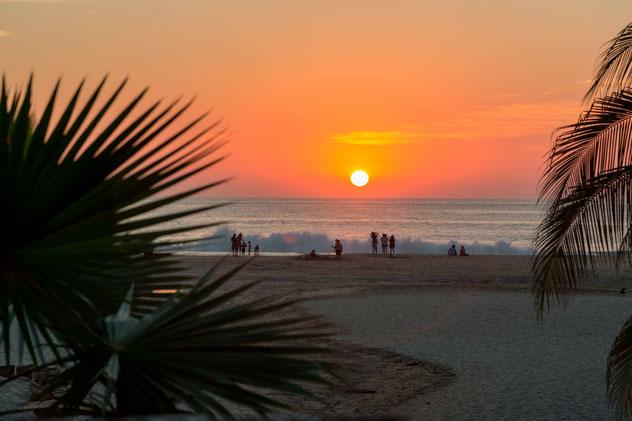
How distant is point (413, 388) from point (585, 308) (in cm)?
843

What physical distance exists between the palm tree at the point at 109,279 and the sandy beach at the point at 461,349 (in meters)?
0.36

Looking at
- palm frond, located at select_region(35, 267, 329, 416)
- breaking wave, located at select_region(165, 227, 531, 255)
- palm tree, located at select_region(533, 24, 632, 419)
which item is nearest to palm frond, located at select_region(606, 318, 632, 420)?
palm tree, located at select_region(533, 24, 632, 419)

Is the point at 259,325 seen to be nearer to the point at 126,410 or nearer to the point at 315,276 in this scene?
the point at 126,410

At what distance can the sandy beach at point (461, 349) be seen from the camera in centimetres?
966

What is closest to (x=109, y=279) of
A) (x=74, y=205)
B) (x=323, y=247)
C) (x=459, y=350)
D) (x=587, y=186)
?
(x=74, y=205)

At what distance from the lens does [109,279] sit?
125 inches

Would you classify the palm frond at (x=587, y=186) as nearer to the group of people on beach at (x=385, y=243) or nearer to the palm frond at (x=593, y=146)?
the palm frond at (x=593, y=146)

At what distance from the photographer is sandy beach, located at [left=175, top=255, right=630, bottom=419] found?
380 inches

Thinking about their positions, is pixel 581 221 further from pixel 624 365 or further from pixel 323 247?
pixel 323 247

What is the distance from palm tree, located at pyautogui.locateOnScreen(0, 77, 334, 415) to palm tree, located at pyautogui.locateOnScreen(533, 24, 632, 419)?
15.0ft

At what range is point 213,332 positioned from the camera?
295cm

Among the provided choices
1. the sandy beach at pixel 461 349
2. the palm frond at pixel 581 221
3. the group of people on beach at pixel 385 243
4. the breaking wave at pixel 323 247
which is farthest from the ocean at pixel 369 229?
the palm frond at pixel 581 221

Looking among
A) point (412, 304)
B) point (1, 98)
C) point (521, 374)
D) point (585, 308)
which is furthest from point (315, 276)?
point (1, 98)

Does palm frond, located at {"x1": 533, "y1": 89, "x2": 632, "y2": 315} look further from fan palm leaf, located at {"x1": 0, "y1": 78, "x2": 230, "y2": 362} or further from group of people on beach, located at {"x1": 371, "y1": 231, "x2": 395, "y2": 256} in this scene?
group of people on beach, located at {"x1": 371, "y1": 231, "x2": 395, "y2": 256}
